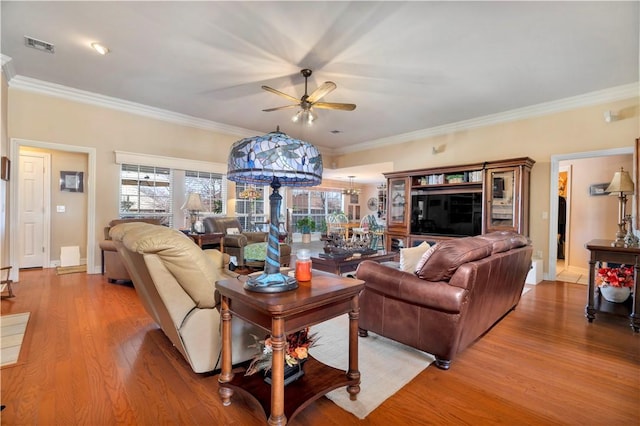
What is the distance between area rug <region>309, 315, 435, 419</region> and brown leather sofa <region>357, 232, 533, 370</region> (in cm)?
11

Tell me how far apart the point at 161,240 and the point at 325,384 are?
46.2 inches

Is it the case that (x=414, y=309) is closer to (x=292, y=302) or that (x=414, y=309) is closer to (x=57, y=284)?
(x=292, y=302)

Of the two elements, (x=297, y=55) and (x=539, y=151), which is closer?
(x=297, y=55)

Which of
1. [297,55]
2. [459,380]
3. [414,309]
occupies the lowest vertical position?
[459,380]

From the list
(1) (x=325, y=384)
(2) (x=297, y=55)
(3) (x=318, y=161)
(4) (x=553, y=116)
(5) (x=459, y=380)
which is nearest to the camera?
(3) (x=318, y=161)

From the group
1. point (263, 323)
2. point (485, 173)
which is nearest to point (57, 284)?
point (263, 323)

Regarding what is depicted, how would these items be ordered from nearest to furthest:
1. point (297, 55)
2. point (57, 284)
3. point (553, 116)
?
1. point (297, 55)
2. point (57, 284)
3. point (553, 116)

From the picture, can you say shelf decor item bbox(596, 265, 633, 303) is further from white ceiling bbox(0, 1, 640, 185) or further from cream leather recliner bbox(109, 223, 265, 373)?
cream leather recliner bbox(109, 223, 265, 373)

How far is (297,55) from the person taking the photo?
3266mm

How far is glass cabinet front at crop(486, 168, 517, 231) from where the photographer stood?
15.3 feet

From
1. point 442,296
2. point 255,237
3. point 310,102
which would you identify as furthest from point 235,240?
point 442,296

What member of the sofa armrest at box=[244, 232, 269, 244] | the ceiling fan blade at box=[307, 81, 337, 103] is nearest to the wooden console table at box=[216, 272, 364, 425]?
the ceiling fan blade at box=[307, 81, 337, 103]

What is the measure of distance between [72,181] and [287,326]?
241 inches

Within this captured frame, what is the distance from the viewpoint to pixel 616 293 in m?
3.13
